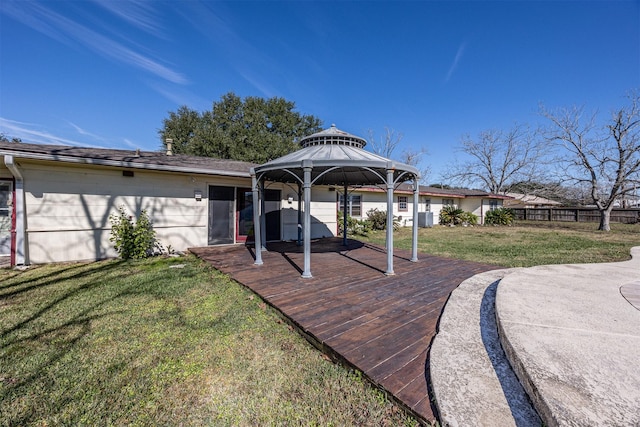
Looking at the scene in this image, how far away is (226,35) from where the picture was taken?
406 inches

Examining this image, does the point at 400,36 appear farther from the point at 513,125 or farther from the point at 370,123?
the point at 513,125

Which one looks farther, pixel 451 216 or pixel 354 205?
pixel 451 216

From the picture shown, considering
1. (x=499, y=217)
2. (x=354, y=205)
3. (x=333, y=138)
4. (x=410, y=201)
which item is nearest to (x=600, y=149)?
(x=499, y=217)

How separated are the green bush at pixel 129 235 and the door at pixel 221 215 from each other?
1.68 metres

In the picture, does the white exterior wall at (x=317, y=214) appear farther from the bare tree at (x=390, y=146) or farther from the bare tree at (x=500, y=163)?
the bare tree at (x=500, y=163)

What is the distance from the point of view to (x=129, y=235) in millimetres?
6367

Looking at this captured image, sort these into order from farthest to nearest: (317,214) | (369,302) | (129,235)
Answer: (317,214), (129,235), (369,302)

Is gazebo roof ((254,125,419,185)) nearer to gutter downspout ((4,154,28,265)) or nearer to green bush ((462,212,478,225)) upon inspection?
gutter downspout ((4,154,28,265))

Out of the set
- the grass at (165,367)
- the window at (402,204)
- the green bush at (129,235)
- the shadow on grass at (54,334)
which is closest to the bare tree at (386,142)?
the window at (402,204)

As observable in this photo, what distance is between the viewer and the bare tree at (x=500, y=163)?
27.5 metres

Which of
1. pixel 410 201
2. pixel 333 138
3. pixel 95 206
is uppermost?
pixel 333 138

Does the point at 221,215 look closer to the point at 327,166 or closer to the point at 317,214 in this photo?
the point at 317,214

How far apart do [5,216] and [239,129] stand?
1913 centimetres

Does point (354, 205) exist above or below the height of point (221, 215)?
above
